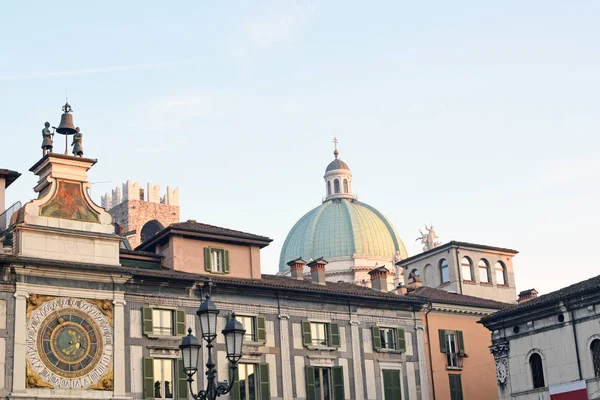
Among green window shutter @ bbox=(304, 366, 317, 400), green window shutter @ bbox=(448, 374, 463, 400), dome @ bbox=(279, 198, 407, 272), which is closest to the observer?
green window shutter @ bbox=(304, 366, 317, 400)

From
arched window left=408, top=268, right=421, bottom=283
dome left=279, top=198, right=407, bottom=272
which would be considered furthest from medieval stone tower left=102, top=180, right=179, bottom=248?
arched window left=408, top=268, right=421, bottom=283

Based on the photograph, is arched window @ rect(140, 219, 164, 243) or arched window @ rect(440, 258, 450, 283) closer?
arched window @ rect(440, 258, 450, 283)

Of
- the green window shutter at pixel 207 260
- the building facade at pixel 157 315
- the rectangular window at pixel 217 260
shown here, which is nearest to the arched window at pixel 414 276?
the building facade at pixel 157 315

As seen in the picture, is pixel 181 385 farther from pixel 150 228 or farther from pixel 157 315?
pixel 150 228

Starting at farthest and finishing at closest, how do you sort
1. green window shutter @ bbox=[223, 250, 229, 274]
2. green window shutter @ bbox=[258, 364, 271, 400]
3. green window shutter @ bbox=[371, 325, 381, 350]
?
green window shutter @ bbox=[371, 325, 381, 350] < green window shutter @ bbox=[223, 250, 229, 274] < green window shutter @ bbox=[258, 364, 271, 400]

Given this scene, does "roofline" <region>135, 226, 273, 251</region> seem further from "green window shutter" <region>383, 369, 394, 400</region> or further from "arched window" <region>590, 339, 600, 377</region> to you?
"arched window" <region>590, 339, 600, 377</region>

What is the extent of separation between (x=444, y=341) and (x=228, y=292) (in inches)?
538

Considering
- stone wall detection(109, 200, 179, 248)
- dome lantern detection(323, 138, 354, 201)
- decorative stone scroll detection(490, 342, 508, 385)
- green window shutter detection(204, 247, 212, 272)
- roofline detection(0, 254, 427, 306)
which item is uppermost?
dome lantern detection(323, 138, 354, 201)

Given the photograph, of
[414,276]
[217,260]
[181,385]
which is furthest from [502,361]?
[181,385]

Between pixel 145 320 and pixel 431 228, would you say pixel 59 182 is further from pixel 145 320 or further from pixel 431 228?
pixel 431 228

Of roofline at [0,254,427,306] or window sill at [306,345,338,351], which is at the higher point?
roofline at [0,254,427,306]

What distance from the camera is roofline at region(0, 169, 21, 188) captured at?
150 ft

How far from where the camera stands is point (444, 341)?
54938 mm

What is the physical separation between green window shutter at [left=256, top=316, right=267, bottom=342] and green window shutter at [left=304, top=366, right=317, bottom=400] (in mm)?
2732
